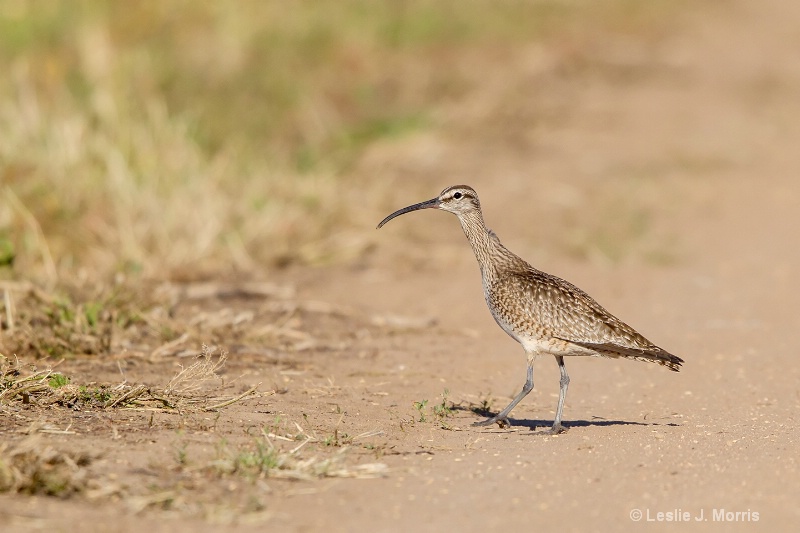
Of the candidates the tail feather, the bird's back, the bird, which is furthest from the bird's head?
the tail feather

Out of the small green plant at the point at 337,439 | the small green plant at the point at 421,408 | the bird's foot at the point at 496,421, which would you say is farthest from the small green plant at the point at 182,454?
the bird's foot at the point at 496,421

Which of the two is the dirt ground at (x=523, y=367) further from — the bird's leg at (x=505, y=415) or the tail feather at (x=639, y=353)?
the tail feather at (x=639, y=353)

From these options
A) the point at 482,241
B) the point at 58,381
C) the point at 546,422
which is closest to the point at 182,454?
the point at 58,381

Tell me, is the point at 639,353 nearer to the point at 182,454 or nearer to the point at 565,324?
the point at 565,324

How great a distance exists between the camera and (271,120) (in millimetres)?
14297

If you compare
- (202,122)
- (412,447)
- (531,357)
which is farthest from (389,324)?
(202,122)

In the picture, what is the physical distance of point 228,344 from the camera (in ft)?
26.9

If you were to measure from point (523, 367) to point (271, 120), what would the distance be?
6822 mm

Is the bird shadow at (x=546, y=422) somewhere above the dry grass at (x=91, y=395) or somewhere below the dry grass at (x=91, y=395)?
below

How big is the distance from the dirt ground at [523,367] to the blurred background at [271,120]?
14cm

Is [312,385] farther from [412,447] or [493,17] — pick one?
[493,17]

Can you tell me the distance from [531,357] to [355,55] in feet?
35.7

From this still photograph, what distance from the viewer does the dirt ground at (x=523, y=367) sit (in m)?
5.06

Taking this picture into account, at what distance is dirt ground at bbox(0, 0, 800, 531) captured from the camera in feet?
16.6
